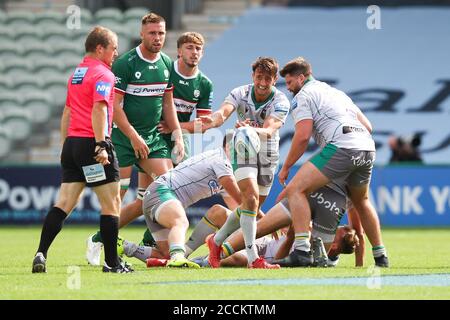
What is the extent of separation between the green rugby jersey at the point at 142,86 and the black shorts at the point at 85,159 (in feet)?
5.79

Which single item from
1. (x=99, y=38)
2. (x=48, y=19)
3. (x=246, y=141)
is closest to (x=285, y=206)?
(x=246, y=141)

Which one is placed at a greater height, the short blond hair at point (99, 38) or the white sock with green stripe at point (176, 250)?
the short blond hair at point (99, 38)

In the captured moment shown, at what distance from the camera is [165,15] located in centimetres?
2605

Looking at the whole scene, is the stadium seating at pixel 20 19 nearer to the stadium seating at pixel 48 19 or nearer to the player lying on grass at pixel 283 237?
the stadium seating at pixel 48 19

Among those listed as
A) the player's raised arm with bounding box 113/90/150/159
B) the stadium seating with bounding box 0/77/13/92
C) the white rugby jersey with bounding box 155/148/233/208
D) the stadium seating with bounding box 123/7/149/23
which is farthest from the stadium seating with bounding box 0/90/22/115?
the white rugby jersey with bounding box 155/148/233/208

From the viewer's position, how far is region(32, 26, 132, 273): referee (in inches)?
349

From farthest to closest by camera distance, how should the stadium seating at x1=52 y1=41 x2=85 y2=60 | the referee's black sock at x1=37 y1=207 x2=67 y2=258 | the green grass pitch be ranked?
1. the stadium seating at x1=52 y1=41 x2=85 y2=60
2. the referee's black sock at x1=37 y1=207 x2=67 y2=258
3. the green grass pitch

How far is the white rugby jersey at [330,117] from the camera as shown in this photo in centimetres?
982

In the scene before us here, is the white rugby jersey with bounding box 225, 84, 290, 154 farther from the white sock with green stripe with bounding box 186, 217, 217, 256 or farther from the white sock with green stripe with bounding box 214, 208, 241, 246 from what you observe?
the white sock with green stripe with bounding box 186, 217, 217, 256

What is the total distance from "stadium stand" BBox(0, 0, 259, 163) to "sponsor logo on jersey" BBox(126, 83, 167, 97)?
36.0 ft

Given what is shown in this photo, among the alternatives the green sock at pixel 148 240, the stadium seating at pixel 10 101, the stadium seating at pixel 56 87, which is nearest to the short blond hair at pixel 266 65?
the green sock at pixel 148 240
